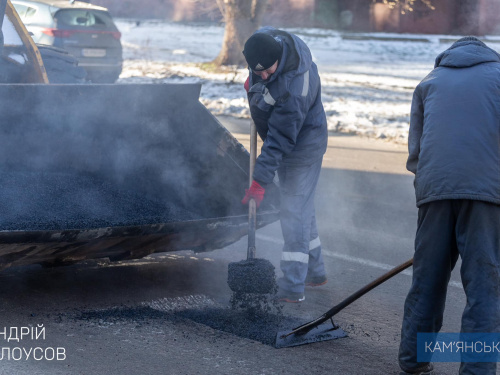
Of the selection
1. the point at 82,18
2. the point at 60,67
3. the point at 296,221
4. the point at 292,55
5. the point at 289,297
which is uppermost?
the point at 82,18

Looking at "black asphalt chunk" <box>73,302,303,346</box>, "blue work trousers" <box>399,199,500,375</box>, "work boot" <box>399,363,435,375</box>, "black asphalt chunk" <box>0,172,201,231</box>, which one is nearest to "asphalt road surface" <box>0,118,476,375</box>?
"black asphalt chunk" <box>73,302,303,346</box>

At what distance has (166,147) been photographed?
5.39 m

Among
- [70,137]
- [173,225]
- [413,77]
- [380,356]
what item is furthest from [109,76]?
[380,356]

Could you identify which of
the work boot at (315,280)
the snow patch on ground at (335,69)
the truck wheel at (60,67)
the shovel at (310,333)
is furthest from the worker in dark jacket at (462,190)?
the snow patch on ground at (335,69)

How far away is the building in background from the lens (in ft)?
85.0

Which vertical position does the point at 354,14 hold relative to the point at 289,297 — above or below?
above

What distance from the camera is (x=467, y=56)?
3445 millimetres

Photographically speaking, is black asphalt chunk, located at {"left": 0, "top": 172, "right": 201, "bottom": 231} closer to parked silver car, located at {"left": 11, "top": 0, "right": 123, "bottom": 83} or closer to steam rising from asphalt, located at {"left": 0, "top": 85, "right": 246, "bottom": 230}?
steam rising from asphalt, located at {"left": 0, "top": 85, "right": 246, "bottom": 230}

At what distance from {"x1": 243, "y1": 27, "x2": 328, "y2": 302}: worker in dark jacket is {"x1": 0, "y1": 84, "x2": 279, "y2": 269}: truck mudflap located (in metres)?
0.28

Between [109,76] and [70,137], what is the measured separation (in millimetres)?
10074

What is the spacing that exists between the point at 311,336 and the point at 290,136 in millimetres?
1287

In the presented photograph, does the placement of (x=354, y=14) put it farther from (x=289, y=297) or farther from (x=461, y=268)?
(x=461, y=268)

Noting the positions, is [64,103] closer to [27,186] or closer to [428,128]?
[27,186]

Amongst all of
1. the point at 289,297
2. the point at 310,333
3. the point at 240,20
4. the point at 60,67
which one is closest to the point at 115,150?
the point at 289,297
